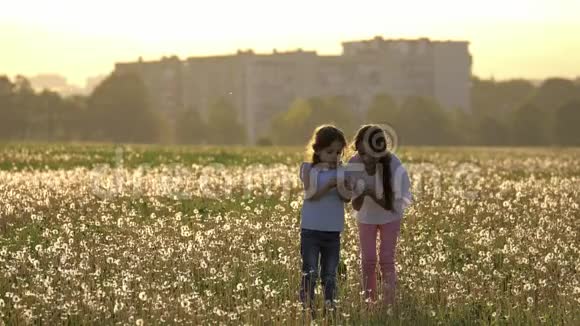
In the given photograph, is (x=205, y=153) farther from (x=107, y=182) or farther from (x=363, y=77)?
(x=363, y=77)

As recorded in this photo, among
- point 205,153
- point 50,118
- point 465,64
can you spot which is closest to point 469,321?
point 205,153

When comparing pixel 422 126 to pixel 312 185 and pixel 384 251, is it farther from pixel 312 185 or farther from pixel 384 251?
pixel 312 185

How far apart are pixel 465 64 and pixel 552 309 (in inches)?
6967

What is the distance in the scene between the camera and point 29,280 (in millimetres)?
12531

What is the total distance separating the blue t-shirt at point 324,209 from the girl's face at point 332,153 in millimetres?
86

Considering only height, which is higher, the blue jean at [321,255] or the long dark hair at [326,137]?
the long dark hair at [326,137]

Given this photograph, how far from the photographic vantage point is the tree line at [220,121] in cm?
10762

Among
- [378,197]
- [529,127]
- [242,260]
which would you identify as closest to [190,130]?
[529,127]

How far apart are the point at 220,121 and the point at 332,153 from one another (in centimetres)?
11189

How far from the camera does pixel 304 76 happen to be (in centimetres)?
18738

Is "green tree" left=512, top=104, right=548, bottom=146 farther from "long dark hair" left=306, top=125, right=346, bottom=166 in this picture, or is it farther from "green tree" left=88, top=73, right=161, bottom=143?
"long dark hair" left=306, top=125, right=346, bottom=166

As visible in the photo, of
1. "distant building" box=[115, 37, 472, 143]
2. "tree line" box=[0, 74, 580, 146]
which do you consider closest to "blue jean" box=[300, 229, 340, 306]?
"tree line" box=[0, 74, 580, 146]

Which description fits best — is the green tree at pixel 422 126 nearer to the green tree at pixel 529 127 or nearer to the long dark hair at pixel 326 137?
Result: the green tree at pixel 529 127

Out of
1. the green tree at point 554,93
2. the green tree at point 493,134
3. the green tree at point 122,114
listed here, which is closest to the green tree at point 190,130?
the green tree at point 122,114
